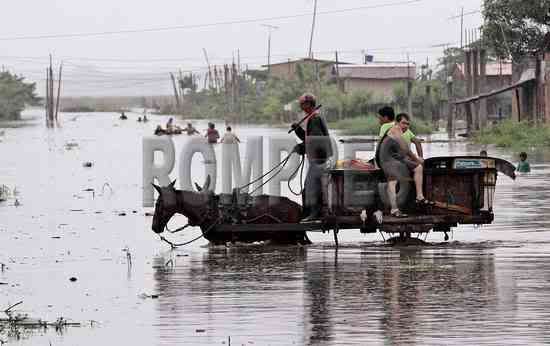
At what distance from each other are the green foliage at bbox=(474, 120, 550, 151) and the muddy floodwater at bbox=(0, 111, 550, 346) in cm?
2316

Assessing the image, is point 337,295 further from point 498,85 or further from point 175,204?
point 498,85

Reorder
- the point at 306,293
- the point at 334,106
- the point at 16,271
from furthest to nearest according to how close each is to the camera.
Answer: the point at 334,106 → the point at 16,271 → the point at 306,293

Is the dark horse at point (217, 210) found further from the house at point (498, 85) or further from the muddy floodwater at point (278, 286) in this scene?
the house at point (498, 85)

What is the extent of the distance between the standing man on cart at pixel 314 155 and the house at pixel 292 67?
348 ft

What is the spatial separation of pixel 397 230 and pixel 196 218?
2.37 m

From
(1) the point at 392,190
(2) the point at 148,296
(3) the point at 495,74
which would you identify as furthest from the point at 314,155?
(3) the point at 495,74

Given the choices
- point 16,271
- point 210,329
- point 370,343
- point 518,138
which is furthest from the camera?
point 518,138

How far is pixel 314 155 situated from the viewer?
54.4ft

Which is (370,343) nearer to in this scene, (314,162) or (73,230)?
(314,162)

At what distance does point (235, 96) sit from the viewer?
5202 inches

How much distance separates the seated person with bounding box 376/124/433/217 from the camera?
16234 mm

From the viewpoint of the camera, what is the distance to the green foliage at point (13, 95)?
131075 millimetres

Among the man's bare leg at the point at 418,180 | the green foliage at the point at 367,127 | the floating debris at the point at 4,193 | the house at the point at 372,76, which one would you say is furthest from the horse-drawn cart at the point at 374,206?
the house at the point at 372,76

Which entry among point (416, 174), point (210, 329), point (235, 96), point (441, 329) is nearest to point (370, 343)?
point (441, 329)
